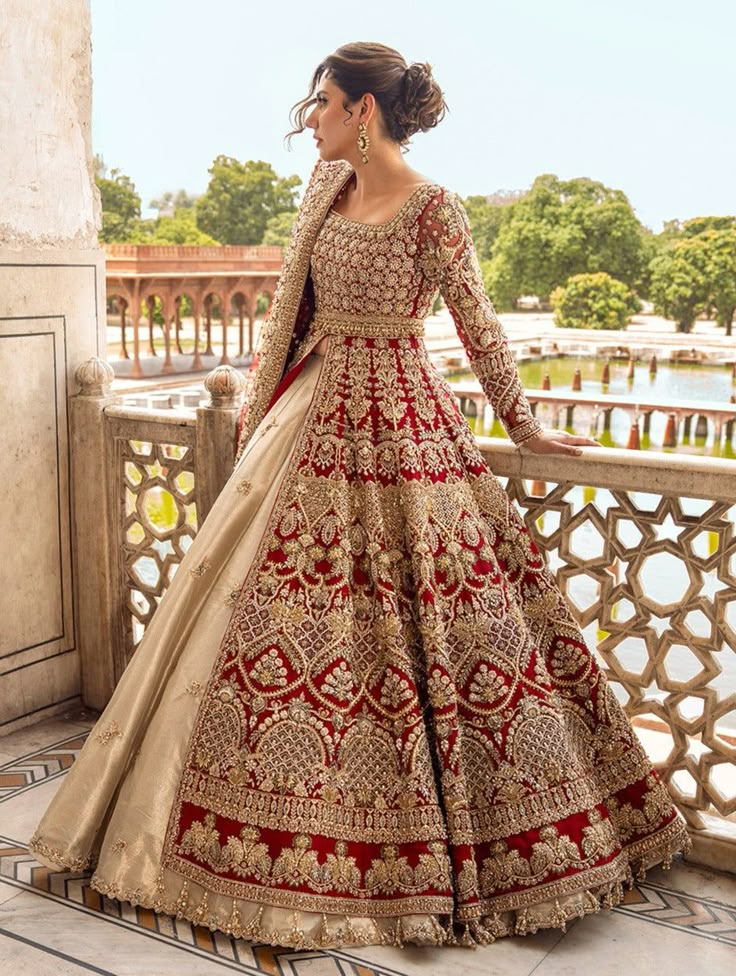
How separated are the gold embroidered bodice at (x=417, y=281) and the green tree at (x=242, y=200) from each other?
23767 mm

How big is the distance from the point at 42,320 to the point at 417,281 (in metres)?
1.16

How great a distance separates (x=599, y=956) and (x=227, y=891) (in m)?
0.66

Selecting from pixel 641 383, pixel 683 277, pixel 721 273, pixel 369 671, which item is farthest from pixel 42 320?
pixel 641 383

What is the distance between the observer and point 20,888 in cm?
214

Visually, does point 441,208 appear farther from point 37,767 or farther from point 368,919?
point 37,767

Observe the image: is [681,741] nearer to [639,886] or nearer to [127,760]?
[639,886]

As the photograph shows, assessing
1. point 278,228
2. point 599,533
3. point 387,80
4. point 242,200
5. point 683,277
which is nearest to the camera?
point 387,80

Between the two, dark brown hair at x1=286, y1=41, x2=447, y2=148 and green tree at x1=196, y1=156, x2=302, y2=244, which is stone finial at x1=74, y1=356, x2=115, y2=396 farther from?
green tree at x1=196, y1=156, x2=302, y2=244

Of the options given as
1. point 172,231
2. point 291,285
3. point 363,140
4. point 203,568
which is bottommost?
point 203,568

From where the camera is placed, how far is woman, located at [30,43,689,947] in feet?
6.35

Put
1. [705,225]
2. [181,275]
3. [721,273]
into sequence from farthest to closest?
[705,225], [721,273], [181,275]

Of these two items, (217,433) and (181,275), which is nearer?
(217,433)

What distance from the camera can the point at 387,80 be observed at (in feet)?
6.70

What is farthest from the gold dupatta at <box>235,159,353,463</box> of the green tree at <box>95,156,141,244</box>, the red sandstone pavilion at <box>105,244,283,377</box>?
the green tree at <box>95,156,141,244</box>
